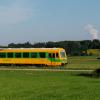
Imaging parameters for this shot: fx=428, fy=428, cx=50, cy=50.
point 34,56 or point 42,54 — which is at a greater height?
point 42,54

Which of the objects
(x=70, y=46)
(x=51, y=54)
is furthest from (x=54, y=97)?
(x=70, y=46)

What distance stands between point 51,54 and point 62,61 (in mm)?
1908

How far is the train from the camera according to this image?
56.5m

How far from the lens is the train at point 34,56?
56531 millimetres

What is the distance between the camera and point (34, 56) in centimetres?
5688

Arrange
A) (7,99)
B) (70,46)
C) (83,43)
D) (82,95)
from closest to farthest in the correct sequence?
(7,99) < (82,95) < (70,46) < (83,43)

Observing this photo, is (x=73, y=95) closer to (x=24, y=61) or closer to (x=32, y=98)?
(x=32, y=98)

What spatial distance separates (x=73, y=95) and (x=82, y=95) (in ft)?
1.15

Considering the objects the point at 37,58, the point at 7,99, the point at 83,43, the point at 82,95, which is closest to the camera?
the point at 7,99

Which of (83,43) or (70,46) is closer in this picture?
(70,46)

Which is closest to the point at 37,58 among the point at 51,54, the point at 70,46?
the point at 51,54

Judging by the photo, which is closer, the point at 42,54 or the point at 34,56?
the point at 42,54

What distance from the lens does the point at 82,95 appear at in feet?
54.3

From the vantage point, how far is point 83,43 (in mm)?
154625
